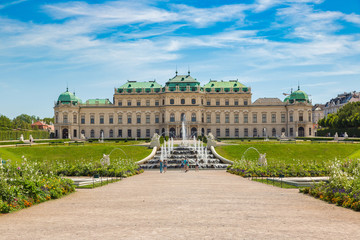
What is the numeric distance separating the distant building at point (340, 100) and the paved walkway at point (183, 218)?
125 m

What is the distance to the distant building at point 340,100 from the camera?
131 m

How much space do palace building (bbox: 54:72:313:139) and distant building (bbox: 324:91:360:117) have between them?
42.7 m

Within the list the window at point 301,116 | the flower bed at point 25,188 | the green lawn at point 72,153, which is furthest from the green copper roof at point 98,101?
the flower bed at point 25,188

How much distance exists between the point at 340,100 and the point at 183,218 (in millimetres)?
138721

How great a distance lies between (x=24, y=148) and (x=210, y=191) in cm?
3473

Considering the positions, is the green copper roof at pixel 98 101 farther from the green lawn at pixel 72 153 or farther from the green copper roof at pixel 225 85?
the green lawn at pixel 72 153

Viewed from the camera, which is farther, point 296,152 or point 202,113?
point 202,113

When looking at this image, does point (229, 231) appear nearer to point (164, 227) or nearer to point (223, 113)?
point (164, 227)

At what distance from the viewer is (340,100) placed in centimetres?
13875

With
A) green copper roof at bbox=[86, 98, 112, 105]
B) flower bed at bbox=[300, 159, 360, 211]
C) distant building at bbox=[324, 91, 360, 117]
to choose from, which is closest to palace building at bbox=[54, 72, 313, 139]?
green copper roof at bbox=[86, 98, 112, 105]

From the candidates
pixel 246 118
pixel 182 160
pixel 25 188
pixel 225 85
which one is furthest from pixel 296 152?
pixel 225 85

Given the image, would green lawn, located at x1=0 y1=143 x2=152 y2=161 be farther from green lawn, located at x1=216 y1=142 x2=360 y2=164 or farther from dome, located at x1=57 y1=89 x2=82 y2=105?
dome, located at x1=57 y1=89 x2=82 y2=105

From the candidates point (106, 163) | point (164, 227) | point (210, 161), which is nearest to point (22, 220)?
point (164, 227)

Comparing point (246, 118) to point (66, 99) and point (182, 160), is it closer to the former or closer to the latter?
point (66, 99)
